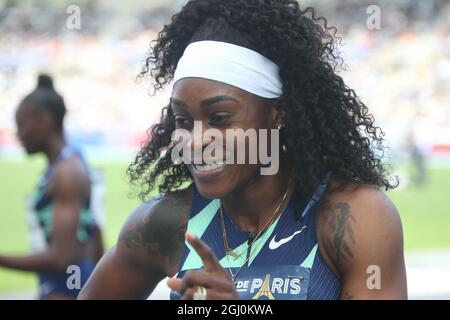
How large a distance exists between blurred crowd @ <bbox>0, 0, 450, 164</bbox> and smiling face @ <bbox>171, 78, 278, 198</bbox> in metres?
11.8

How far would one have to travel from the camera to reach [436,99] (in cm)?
1619

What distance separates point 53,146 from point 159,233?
2.39m

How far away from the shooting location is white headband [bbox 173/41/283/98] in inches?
Result: 93.7

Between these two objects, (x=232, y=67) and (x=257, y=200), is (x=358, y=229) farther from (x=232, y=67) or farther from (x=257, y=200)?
(x=232, y=67)

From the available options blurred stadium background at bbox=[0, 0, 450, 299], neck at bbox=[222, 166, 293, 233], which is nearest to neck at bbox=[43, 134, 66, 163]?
neck at bbox=[222, 166, 293, 233]

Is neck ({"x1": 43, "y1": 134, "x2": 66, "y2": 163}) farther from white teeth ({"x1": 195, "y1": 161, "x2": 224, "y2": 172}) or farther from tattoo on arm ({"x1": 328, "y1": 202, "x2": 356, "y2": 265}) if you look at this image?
tattoo on arm ({"x1": 328, "y1": 202, "x2": 356, "y2": 265})

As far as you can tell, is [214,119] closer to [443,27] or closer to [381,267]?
[381,267]

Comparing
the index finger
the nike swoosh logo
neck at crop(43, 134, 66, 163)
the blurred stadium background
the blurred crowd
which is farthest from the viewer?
the blurred crowd

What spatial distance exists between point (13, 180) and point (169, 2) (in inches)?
218

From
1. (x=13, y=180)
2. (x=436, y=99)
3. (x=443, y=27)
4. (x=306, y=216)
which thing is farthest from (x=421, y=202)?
(x=306, y=216)

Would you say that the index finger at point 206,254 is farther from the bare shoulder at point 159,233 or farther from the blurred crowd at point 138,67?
the blurred crowd at point 138,67

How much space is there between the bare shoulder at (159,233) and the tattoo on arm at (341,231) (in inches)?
18.7

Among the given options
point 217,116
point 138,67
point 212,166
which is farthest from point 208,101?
point 138,67

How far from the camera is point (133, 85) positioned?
17250 mm
